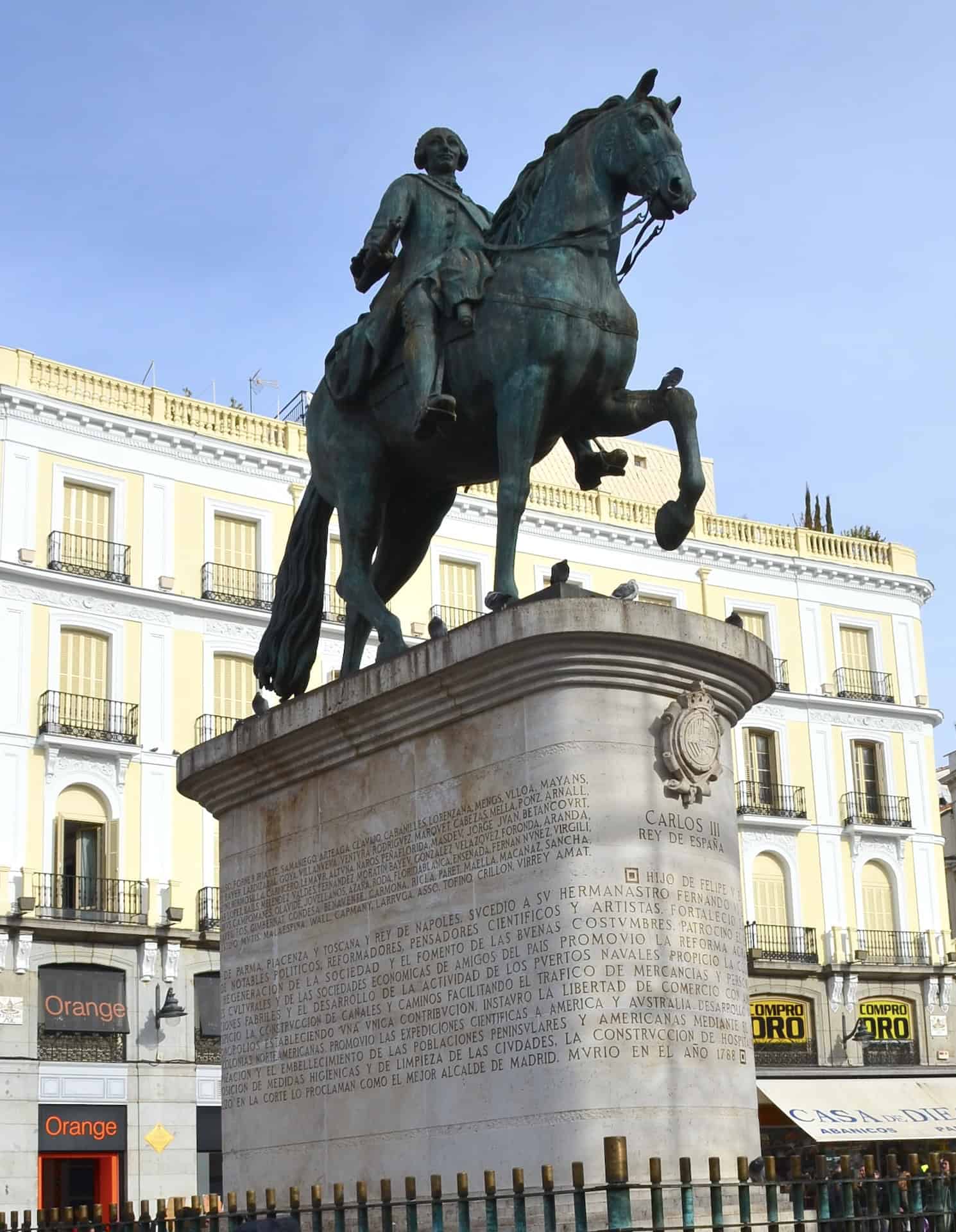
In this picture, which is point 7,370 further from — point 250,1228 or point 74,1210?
point 250,1228

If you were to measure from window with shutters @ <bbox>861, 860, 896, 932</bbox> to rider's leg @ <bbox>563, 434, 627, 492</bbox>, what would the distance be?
1566 inches

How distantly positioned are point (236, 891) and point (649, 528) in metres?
39.5

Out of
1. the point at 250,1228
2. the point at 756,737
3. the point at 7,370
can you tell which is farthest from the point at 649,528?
the point at 250,1228

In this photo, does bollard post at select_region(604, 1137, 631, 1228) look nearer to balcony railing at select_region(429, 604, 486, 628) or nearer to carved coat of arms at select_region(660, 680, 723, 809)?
carved coat of arms at select_region(660, 680, 723, 809)

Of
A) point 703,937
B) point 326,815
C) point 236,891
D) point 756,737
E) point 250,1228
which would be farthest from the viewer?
point 756,737

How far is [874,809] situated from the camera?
166ft

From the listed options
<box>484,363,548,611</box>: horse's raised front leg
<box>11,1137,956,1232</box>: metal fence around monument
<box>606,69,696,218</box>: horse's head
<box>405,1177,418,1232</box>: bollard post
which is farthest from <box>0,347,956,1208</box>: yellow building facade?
<box>405,1177,418,1232</box>: bollard post

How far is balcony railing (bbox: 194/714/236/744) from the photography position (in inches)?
1572

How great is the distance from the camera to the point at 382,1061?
9781mm

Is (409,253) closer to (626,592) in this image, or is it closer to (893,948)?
(626,592)

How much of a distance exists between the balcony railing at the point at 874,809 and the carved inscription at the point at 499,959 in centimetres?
4053

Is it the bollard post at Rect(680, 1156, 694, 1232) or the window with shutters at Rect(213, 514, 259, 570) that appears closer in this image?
the bollard post at Rect(680, 1156, 694, 1232)

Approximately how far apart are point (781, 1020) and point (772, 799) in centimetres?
583

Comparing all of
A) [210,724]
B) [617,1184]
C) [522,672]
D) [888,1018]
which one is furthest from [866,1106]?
[617,1184]
